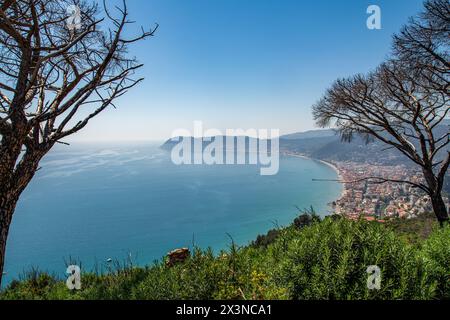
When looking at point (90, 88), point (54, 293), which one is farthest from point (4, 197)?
point (90, 88)

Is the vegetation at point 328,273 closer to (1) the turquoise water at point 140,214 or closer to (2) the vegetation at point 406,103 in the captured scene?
(2) the vegetation at point 406,103

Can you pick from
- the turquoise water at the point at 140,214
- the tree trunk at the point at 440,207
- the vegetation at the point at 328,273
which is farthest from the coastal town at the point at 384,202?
the turquoise water at the point at 140,214

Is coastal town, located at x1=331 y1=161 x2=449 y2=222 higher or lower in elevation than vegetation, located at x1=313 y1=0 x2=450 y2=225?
lower

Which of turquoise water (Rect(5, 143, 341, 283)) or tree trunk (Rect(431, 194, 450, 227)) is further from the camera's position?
turquoise water (Rect(5, 143, 341, 283))

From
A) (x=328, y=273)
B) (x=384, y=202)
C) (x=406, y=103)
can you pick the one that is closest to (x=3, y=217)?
(x=328, y=273)

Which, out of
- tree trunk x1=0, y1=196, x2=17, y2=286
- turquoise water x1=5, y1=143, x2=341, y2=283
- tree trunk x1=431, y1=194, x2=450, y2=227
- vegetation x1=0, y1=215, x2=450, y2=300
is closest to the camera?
vegetation x1=0, y1=215, x2=450, y2=300

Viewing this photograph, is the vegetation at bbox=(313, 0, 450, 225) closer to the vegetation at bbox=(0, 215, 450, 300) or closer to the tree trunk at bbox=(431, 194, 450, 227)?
the tree trunk at bbox=(431, 194, 450, 227)

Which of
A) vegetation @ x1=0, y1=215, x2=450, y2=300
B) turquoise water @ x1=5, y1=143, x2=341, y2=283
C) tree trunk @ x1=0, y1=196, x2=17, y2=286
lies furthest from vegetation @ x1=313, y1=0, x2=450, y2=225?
turquoise water @ x1=5, y1=143, x2=341, y2=283

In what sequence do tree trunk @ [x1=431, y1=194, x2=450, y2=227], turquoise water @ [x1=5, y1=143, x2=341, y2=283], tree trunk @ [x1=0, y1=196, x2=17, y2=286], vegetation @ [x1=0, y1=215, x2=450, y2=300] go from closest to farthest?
1. vegetation @ [x1=0, y1=215, x2=450, y2=300]
2. tree trunk @ [x1=0, y1=196, x2=17, y2=286]
3. tree trunk @ [x1=431, y1=194, x2=450, y2=227]
4. turquoise water @ [x1=5, y1=143, x2=341, y2=283]
